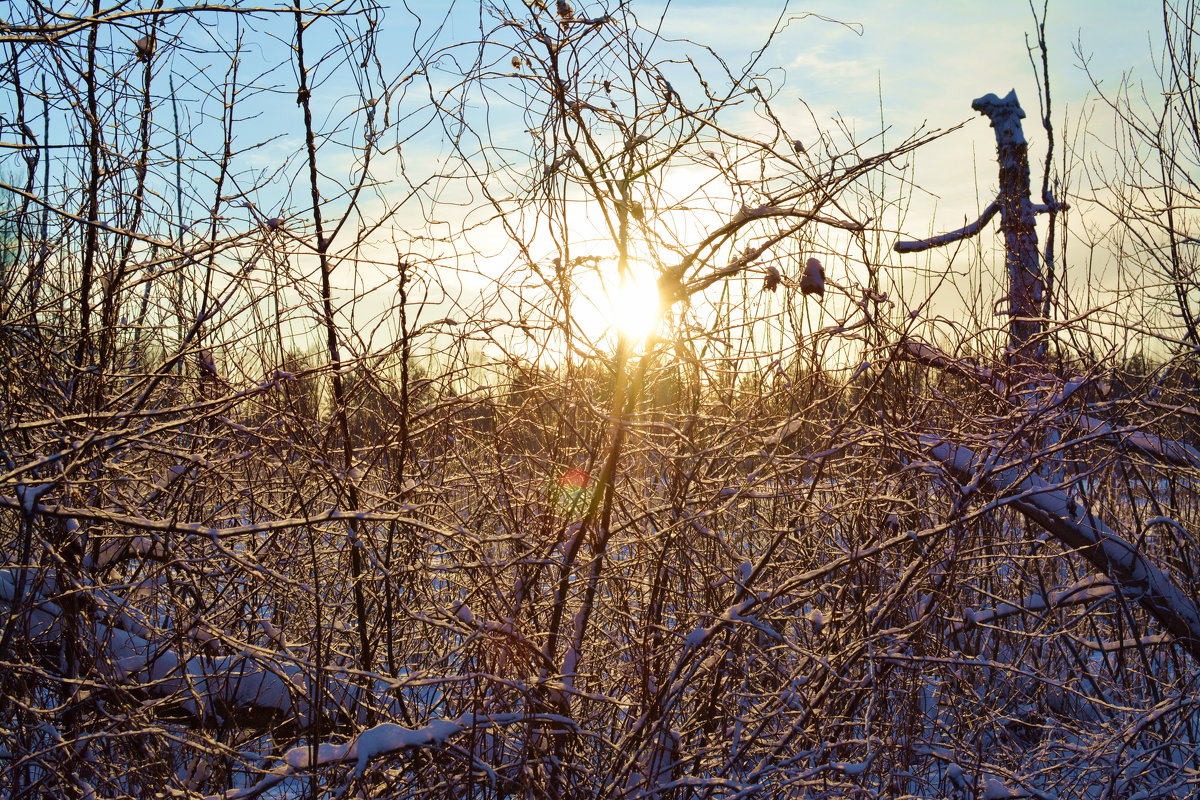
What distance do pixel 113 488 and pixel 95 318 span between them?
84cm

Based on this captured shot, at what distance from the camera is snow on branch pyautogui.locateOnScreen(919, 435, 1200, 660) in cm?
316

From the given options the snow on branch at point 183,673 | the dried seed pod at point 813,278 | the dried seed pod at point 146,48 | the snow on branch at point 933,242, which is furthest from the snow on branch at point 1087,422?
the dried seed pod at point 146,48

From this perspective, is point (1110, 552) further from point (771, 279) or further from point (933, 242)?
point (771, 279)

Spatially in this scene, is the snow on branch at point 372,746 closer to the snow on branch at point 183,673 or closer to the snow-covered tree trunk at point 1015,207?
the snow on branch at point 183,673

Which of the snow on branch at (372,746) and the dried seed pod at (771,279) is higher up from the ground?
the dried seed pod at (771,279)

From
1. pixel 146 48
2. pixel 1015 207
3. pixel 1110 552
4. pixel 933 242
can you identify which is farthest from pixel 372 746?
pixel 1015 207

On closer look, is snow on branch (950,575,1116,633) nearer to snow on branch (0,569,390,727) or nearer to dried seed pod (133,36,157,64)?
snow on branch (0,569,390,727)

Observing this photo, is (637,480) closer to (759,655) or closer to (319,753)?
(759,655)

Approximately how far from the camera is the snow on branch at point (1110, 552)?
124 inches

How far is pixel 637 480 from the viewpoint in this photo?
2.99 meters

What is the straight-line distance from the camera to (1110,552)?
3240 millimetres

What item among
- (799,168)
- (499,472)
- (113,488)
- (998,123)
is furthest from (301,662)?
(998,123)

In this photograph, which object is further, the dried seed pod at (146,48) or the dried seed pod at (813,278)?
the dried seed pod at (146,48)

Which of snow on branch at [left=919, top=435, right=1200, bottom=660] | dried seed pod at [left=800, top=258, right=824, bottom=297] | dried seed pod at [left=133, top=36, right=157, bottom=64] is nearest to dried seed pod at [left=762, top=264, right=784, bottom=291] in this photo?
dried seed pod at [left=800, top=258, right=824, bottom=297]
